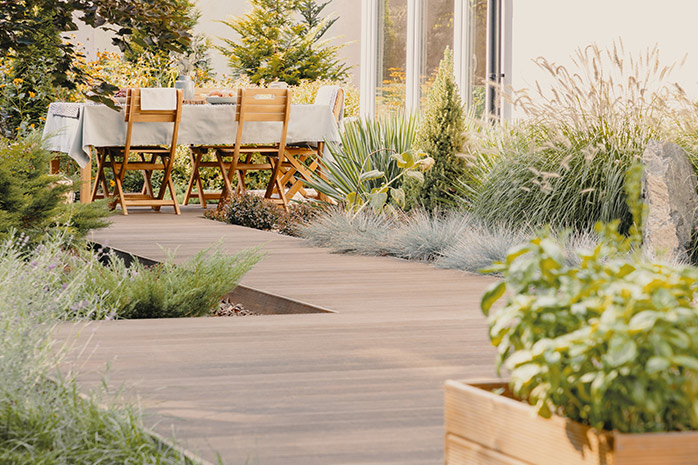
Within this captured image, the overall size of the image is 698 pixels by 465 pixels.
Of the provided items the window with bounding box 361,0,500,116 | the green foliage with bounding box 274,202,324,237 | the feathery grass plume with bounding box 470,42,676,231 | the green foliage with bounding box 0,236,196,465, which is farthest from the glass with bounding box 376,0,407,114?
the green foliage with bounding box 0,236,196,465

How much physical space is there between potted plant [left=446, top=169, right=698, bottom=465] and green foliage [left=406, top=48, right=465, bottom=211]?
212 inches

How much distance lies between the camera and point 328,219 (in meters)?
6.33

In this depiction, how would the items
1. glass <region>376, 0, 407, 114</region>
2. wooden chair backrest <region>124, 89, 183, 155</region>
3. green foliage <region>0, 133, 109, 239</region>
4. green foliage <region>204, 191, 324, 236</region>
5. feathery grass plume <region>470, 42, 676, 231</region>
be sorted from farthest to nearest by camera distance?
glass <region>376, 0, 407, 114</region>
wooden chair backrest <region>124, 89, 183, 155</region>
green foliage <region>204, 191, 324, 236</region>
feathery grass plume <region>470, 42, 676, 231</region>
green foliage <region>0, 133, 109, 239</region>

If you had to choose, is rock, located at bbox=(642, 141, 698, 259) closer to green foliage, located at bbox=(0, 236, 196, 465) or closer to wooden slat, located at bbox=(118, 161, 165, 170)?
green foliage, located at bbox=(0, 236, 196, 465)

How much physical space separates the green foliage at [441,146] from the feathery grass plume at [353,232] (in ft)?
1.18

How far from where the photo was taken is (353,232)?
6.11m

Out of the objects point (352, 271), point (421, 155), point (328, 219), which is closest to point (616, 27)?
point (421, 155)

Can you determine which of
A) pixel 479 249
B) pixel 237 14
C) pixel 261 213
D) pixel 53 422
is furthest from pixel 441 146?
pixel 237 14

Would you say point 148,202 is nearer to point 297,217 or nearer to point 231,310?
point 297,217

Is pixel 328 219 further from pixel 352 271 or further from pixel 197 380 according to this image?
pixel 197 380

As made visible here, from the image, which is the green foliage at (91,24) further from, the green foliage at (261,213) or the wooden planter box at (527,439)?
the green foliage at (261,213)

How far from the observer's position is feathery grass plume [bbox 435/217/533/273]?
5.01m

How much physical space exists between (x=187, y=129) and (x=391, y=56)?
3878 millimetres

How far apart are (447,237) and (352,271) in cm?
77
